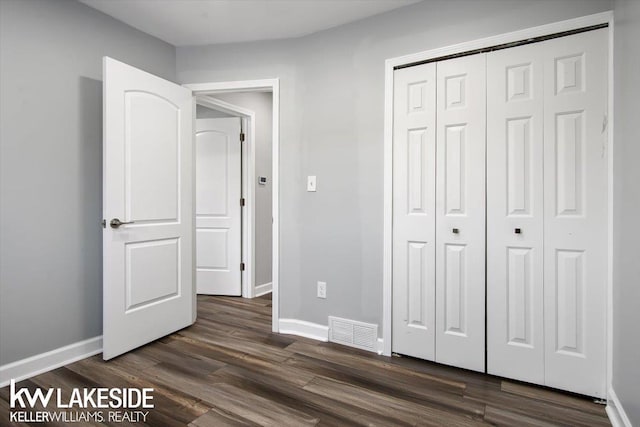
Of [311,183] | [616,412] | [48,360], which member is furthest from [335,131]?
[48,360]

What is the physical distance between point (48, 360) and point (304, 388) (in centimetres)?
166

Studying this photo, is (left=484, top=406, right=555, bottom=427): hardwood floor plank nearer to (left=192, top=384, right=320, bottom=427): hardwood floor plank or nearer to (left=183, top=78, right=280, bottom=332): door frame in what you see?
(left=192, top=384, right=320, bottom=427): hardwood floor plank

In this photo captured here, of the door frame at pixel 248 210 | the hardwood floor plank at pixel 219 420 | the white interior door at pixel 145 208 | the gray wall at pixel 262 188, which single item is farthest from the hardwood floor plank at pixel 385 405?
the gray wall at pixel 262 188

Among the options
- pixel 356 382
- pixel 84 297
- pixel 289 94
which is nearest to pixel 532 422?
pixel 356 382

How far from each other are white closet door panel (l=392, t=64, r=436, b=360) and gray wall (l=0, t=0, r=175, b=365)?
7.05 feet

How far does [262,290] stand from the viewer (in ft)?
14.0

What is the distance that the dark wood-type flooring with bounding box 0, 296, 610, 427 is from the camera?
5.79 ft

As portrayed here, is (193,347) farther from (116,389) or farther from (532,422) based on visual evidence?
(532,422)

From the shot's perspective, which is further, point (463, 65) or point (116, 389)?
point (463, 65)

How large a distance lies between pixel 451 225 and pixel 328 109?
128 cm

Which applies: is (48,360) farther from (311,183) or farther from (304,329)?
(311,183)

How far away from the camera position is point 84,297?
2.50 m

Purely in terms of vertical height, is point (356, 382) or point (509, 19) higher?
point (509, 19)

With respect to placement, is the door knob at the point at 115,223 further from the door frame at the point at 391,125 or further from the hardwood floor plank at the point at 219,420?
the door frame at the point at 391,125
